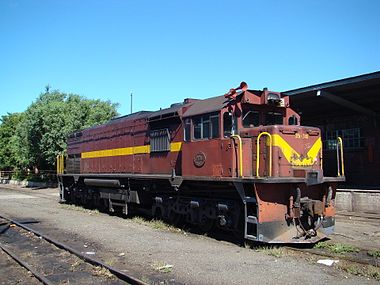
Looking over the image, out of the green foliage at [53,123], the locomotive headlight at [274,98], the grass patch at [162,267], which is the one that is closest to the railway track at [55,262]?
the grass patch at [162,267]

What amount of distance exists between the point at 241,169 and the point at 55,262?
4.40 meters

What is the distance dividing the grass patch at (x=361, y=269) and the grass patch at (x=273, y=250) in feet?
4.04

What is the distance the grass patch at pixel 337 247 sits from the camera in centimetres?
874

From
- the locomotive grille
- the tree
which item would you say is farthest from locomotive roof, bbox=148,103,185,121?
the tree

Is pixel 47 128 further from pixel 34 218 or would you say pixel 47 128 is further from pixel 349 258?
pixel 349 258

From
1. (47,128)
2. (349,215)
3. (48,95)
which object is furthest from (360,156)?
(48,95)

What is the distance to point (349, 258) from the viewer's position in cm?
800

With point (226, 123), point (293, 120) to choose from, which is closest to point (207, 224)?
point (226, 123)

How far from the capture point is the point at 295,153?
9.37 meters

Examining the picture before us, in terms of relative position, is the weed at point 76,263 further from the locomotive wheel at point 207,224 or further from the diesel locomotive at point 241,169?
the locomotive wheel at point 207,224

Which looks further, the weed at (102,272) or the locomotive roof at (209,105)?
the locomotive roof at (209,105)

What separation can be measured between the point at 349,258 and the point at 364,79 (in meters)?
7.50

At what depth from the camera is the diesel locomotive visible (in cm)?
902

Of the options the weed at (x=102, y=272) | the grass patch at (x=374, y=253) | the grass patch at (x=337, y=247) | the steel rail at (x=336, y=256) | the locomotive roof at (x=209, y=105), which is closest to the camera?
the weed at (x=102, y=272)
